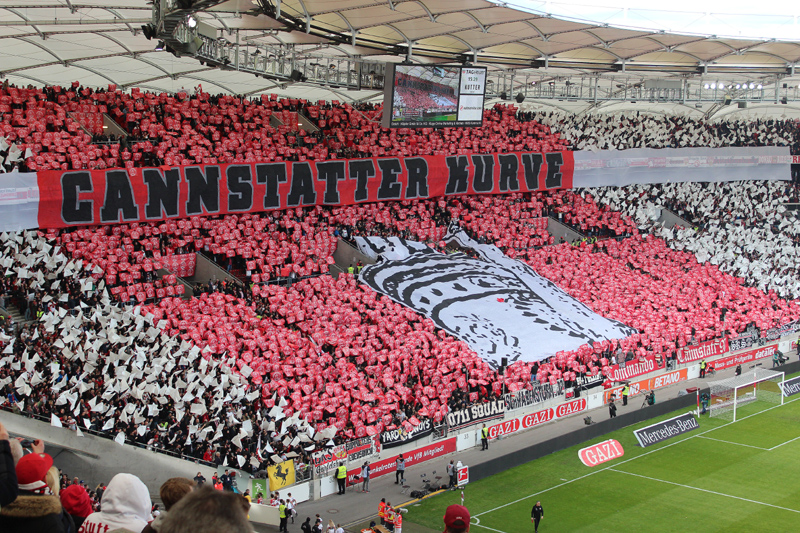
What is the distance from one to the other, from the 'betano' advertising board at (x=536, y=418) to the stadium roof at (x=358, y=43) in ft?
51.3

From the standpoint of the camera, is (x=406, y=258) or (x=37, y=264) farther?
(x=406, y=258)

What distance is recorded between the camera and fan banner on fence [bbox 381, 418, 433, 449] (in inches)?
1035

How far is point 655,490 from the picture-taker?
25.5 meters

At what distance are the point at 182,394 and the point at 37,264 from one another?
791 centimetres

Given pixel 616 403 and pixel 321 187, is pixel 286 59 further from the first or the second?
pixel 616 403

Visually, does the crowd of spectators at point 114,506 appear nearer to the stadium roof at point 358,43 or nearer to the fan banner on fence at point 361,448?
the fan banner on fence at point 361,448

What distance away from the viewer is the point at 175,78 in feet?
131

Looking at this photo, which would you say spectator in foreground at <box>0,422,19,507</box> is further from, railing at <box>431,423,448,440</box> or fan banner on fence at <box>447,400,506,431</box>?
fan banner on fence at <box>447,400,506,431</box>

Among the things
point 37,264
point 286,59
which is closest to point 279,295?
point 37,264

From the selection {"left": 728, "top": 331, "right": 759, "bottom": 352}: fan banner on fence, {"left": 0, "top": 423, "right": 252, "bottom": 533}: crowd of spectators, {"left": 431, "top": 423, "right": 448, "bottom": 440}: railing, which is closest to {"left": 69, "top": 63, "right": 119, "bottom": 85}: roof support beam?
{"left": 431, "top": 423, "right": 448, "bottom": 440}: railing

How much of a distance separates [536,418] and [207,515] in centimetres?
2856

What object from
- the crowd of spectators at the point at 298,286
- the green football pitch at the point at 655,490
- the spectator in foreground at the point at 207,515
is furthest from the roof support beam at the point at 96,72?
the spectator in foreground at the point at 207,515

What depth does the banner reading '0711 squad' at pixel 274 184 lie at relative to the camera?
1204 inches

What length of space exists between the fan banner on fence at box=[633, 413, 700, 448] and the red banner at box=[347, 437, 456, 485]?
6.64 m
